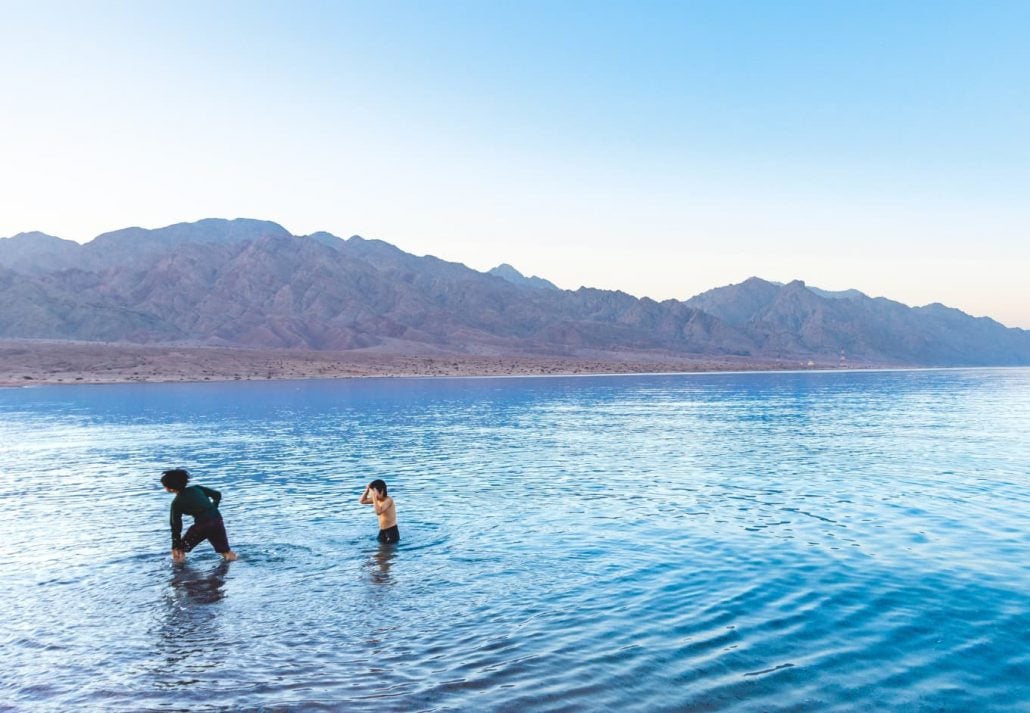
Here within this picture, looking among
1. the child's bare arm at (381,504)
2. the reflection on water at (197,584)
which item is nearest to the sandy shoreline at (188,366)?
the reflection on water at (197,584)

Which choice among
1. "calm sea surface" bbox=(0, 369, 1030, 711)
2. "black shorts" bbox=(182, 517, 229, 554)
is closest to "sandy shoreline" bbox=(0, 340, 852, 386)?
"calm sea surface" bbox=(0, 369, 1030, 711)

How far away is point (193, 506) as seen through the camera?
15961 mm

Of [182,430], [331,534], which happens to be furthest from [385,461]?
[182,430]

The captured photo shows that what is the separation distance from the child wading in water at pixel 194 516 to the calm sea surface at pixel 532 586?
1.59ft

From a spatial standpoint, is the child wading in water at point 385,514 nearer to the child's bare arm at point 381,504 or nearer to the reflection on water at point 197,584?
the child's bare arm at point 381,504

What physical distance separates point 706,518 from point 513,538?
591cm

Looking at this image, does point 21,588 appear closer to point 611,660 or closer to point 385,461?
point 611,660

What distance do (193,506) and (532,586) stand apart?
7127 mm

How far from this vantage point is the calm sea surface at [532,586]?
10250mm

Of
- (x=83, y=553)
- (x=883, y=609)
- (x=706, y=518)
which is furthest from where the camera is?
(x=706, y=518)

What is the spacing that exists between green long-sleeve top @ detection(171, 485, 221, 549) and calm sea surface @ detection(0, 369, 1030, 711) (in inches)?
38.0

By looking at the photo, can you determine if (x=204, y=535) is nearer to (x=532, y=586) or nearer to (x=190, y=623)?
(x=190, y=623)

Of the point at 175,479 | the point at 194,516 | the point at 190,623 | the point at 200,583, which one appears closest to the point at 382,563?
the point at 200,583

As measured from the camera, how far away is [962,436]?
45094 mm
